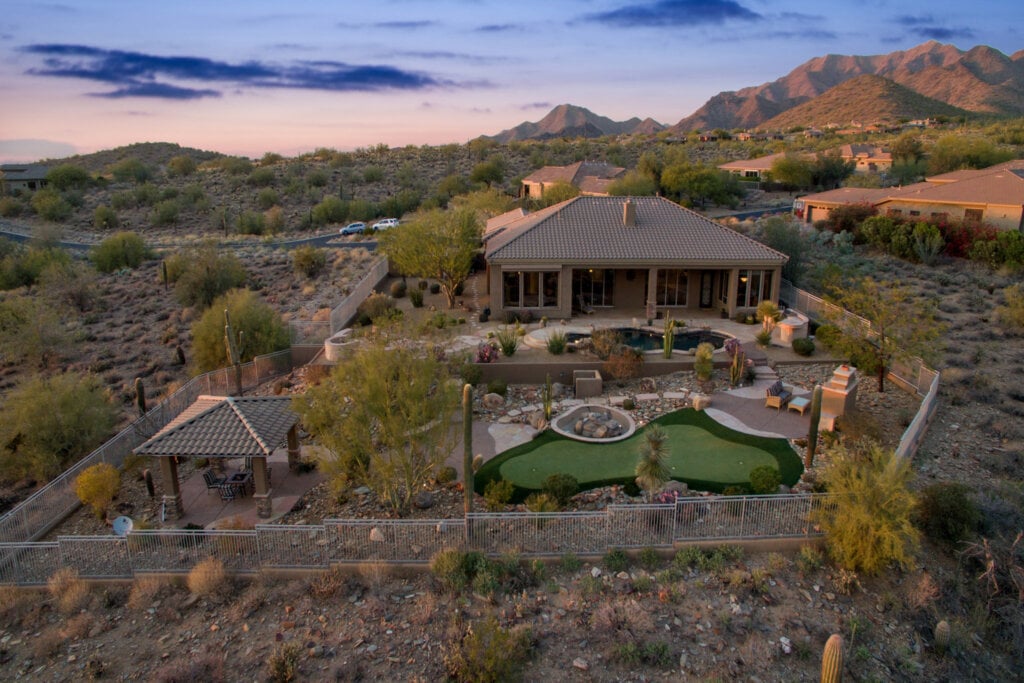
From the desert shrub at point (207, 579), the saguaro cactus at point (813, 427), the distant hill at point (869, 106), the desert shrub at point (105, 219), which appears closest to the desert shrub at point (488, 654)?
the desert shrub at point (207, 579)

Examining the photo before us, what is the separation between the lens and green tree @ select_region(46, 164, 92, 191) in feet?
261

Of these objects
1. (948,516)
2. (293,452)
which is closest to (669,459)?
(948,516)

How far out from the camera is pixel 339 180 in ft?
275

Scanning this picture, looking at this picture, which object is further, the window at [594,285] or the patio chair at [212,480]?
the window at [594,285]

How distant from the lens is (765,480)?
1480 cm

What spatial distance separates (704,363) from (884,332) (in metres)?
5.20

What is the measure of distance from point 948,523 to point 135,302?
129 feet

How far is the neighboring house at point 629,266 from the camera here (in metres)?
27.5

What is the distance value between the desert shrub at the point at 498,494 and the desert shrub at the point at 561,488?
847 mm

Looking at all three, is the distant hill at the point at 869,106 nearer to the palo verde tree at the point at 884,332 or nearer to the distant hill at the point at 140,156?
the distant hill at the point at 140,156

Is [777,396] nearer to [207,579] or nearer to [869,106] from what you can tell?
[207,579]

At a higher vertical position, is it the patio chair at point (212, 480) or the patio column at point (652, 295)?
the patio column at point (652, 295)

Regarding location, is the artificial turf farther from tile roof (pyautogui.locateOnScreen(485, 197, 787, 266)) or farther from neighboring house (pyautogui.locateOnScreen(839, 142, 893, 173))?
neighboring house (pyautogui.locateOnScreen(839, 142, 893, 173))

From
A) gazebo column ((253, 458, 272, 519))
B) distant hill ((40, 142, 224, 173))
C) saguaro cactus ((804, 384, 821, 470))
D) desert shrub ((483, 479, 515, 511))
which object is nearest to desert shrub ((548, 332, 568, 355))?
desert shrub ((483, 479, 515, 511))
